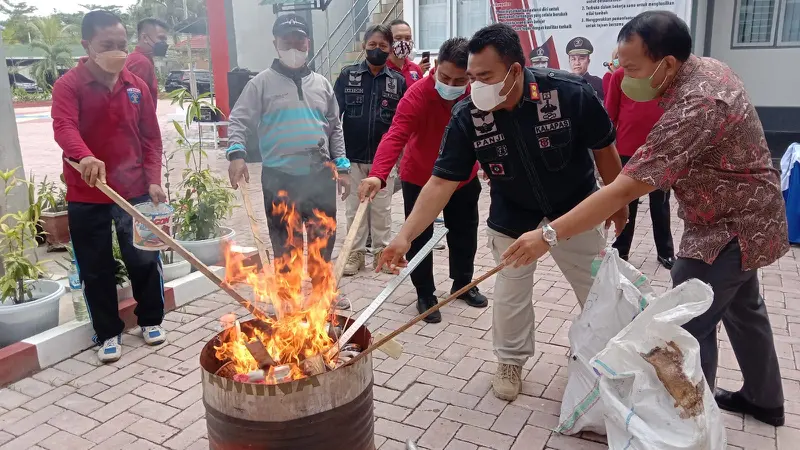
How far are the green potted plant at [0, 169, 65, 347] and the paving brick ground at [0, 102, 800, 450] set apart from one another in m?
0.37

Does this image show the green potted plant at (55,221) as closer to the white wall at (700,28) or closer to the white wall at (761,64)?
the white wall at (700,28)

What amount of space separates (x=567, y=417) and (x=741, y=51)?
880cm

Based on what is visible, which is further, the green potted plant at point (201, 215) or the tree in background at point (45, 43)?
the tree in background at point (45, 43)

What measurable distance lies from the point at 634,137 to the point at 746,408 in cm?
281

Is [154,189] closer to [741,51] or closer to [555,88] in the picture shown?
[555,88]

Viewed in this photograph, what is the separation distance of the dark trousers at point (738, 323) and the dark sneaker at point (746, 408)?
3cm

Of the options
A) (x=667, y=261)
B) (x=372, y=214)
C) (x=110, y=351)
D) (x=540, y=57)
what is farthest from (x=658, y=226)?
(x=540, y=57)

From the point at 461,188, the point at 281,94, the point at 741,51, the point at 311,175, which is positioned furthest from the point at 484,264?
the point at 741,51

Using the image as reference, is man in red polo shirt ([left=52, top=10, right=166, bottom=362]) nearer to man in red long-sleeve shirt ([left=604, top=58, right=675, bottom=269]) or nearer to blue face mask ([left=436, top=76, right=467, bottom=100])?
blue face mask ([left=436, top=76, right=467, bottom=100])

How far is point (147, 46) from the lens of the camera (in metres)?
5.45

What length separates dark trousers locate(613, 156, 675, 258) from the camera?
18.0 ft

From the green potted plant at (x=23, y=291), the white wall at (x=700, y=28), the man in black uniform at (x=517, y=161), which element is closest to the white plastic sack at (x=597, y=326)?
the man in black uniform at (x=517, y=161)

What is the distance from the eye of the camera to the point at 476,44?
2.97m

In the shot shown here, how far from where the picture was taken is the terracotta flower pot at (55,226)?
235 inches
